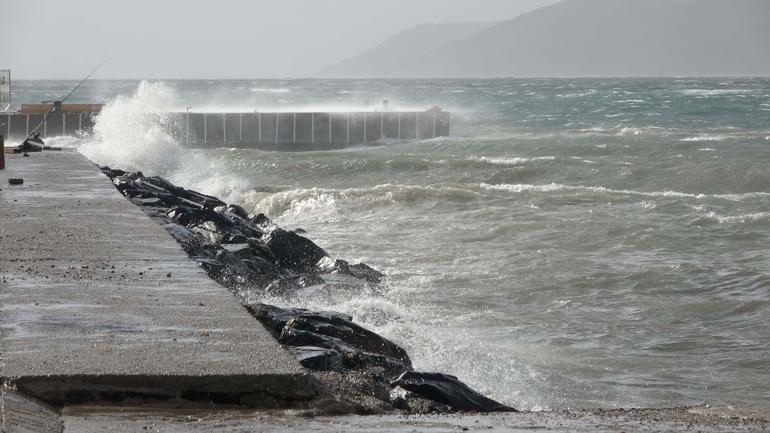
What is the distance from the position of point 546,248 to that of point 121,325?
9602mm

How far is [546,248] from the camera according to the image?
14695mm

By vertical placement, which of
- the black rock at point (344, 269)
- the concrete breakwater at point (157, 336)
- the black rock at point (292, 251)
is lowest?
the black rock at point (344, 269)

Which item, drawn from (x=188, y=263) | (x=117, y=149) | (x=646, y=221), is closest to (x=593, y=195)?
(x=646, y=221)

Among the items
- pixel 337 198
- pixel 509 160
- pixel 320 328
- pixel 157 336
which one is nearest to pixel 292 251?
pixel 320 328

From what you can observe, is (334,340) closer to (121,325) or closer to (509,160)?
(121,325)

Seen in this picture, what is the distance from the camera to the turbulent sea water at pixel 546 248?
852 centimetres

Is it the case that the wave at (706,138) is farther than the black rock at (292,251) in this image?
Yes

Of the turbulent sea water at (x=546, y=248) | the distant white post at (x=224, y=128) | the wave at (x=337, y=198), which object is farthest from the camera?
the distant white post at (x=224, y=128)

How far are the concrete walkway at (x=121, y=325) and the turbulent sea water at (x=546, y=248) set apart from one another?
1503 millimetres

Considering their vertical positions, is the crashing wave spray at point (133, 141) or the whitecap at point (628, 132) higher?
the crashing wave spray at point (133, 141)

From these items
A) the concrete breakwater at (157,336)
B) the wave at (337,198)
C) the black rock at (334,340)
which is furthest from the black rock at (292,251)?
the wave at (337,198)

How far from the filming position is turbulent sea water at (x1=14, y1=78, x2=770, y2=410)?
336 inches

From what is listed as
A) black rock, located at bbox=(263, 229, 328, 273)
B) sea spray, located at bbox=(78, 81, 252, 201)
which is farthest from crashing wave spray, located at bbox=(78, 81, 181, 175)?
black rock, located at bbox=(263, 229, 328, 273)

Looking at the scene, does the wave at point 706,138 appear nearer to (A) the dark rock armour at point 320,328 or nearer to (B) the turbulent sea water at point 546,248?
(B) the turbulent sea water at point 546,248
